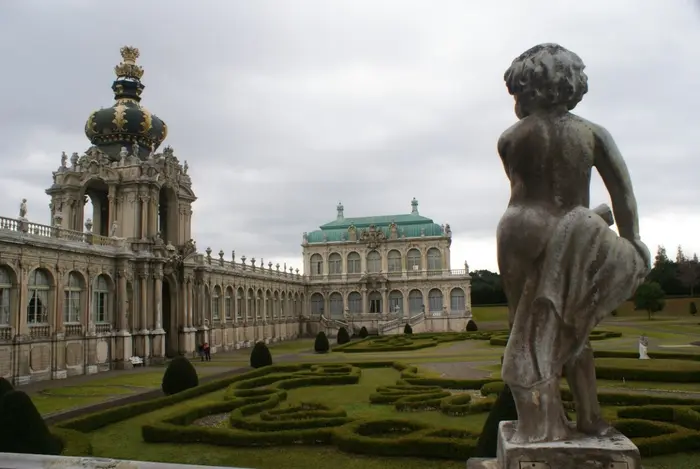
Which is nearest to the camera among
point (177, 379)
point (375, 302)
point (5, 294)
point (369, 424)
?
point (369, 424)

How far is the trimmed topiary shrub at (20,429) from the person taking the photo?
425 inches

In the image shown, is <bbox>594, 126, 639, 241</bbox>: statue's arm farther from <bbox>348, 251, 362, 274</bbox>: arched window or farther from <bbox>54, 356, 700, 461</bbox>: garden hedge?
<bbox>348, 251, 362, 274</bbox>: arched window

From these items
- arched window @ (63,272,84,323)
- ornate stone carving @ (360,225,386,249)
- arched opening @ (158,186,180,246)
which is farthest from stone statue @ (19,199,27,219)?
ornate stone carving @ (360,225,386,249)

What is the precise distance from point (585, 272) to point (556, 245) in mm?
302

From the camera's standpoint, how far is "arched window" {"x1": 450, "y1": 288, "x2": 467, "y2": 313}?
6981 centimetres

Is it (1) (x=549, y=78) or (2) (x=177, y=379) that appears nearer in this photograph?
(1) (x=549, y=78)

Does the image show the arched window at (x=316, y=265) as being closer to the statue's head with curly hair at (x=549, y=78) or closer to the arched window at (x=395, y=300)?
the arched window at (x=395, y=300)

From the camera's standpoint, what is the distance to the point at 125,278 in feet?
110

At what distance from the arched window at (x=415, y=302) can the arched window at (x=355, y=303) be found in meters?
6.45

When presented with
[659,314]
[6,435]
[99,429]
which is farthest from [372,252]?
[6,435]

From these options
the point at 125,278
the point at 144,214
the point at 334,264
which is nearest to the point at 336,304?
the point at 334,264

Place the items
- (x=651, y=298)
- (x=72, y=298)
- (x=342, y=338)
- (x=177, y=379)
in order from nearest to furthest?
(x=177, y=379)
(x=72, y=298)
(x=342, y=338)
(x=651, y=298)

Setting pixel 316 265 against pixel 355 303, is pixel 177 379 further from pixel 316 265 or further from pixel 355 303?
pixel 316 265

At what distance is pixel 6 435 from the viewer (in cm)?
1086
